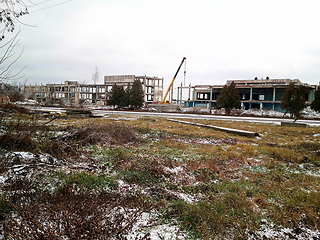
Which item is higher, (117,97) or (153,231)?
(117,97)

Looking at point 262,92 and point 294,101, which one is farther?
point 262,92

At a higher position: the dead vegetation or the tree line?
the tree line

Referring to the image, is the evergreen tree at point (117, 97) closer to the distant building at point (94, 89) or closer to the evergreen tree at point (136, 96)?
the evergreen tree at point (136, 96)

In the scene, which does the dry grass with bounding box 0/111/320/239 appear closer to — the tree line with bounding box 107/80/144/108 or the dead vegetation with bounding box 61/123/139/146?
the dead vegetation with bounding box 61/123/139/146

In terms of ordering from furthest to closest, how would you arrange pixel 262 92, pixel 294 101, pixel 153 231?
1. pixel 262 92
2. pixel 294 101
3. pixel 153 231

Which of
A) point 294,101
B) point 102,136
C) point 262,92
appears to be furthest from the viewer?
point 262,92

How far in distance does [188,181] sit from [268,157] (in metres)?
4.30

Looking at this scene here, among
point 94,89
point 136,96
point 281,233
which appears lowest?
point 281,233

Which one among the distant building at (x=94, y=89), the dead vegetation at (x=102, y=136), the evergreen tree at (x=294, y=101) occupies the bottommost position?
the dead vegetation at (x=102, y=136)

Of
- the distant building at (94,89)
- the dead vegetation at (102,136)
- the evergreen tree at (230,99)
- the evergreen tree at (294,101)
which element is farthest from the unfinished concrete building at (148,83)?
the dead vegetation at (102,136)

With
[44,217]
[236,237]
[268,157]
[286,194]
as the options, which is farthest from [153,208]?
[268,157]

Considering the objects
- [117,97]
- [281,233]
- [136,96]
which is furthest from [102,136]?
[117,97]

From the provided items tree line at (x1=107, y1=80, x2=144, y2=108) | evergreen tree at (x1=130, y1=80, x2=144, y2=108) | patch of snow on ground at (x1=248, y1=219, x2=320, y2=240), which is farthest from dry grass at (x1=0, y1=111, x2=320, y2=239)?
tree line at (x1=107, y1=80, x2=144, y2=108)

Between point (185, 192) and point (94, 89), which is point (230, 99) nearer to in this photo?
point (185, 192)
